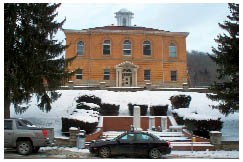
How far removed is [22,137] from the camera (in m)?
15.4

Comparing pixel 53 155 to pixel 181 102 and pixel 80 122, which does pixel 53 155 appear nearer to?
pixel 80 122

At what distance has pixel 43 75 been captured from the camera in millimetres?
20562

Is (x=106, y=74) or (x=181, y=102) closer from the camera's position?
(x=181, y=102)

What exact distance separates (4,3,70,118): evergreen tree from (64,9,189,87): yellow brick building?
1957cm

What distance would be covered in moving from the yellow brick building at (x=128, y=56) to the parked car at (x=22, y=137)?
25.5m

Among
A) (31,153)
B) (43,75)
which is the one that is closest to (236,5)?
(43,75)

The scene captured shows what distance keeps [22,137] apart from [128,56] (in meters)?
28.1

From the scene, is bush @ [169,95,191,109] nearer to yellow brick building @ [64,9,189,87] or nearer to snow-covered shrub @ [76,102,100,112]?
snow-covered shrub @ [76,102,100,112]

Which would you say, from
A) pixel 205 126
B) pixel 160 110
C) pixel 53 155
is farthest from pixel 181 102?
pixel 53 155

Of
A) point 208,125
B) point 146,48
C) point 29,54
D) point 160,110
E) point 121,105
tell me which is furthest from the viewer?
point 146,48

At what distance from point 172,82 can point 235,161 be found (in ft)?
91.5

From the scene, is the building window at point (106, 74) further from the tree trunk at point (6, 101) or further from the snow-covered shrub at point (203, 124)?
the tree trunk at point (6, 101)

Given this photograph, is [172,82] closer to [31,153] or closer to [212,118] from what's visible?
[212,118]

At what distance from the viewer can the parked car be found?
50.2 ft
